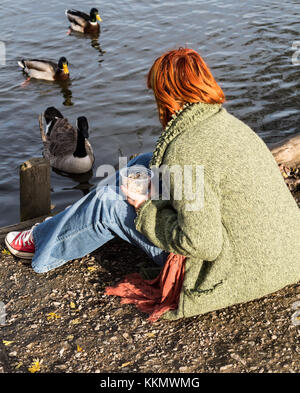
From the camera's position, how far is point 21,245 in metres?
4.11

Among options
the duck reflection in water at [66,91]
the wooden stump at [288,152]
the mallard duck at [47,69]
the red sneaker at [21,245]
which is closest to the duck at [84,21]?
the mallard duck at [47,69]

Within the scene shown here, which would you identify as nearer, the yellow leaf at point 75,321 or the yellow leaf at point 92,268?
the yellow leaf at point 75,321

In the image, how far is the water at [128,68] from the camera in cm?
847

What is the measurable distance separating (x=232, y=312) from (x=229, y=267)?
0.57 m

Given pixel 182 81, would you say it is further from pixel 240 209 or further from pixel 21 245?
pixel 21 245

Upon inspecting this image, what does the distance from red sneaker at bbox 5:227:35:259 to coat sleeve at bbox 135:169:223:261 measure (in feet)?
4.73

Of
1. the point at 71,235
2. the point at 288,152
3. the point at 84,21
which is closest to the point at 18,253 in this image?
the point at 71,235

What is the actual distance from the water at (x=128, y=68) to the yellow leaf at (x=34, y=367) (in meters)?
3.72

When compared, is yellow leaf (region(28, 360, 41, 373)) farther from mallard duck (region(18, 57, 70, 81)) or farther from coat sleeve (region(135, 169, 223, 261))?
mallard duck (region(18, 57, 70, 81))

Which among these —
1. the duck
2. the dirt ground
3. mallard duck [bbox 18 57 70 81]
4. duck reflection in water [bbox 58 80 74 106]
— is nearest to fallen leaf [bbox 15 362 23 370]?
the dirt ground

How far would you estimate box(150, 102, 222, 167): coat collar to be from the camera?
2.85m

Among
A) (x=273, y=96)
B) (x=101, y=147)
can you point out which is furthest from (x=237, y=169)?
(x=273, y=96)

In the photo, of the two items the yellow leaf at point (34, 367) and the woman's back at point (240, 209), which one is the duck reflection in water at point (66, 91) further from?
the woman's back at point (240, 209)

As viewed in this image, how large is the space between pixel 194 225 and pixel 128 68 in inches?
343
